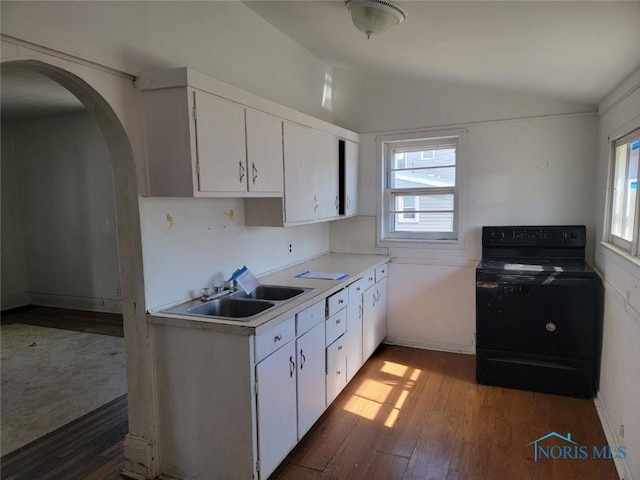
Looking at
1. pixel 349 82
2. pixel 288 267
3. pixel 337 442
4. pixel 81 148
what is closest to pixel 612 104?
pixel 349 82

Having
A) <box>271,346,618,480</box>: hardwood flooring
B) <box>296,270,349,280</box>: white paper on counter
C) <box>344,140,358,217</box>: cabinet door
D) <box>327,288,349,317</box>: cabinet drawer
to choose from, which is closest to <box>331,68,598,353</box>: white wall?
<box>344,140,358,217</box>: cabinet door

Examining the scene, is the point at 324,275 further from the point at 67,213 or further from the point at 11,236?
the point at 11,236

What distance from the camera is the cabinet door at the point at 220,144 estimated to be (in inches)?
82.4

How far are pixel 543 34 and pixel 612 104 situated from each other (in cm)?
119

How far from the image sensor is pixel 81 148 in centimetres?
528

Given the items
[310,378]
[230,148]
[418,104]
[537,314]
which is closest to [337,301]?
[310,378]

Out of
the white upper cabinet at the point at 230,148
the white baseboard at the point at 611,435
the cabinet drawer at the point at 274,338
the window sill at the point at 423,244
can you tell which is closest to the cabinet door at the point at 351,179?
the window sill at the point at 423,244

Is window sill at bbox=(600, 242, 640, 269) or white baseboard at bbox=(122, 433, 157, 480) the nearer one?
window sill at bbox=(600, 242, 640, 269)

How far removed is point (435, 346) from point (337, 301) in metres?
1.67

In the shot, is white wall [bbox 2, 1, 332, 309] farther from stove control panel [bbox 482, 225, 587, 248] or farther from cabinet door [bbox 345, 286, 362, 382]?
stove control panel [bbox 482, 225, 587, 248]

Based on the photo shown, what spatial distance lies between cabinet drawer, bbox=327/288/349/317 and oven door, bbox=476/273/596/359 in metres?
1.08

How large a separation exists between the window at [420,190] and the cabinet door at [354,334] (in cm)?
109

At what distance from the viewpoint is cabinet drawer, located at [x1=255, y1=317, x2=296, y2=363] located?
2016mm

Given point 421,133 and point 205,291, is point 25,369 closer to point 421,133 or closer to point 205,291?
point 205,291
